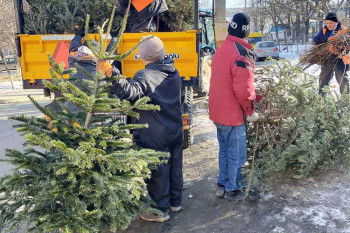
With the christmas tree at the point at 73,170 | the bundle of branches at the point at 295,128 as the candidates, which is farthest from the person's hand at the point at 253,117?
the christmas tree at the point at 73,170

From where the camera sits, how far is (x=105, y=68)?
257 centimetres

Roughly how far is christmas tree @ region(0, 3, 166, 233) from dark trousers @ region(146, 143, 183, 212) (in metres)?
0.69

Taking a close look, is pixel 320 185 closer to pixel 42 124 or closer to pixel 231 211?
pixel 231 211

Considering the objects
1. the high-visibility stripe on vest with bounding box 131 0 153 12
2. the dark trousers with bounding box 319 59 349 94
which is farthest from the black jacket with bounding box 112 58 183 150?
the dark trousers with bounding box 319 59 349 94

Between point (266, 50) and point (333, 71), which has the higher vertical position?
point (266, 50)

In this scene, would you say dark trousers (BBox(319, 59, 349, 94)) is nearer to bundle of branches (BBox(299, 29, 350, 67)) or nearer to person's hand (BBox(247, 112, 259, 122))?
bundle of branches (BBox(299, 29, 350, 67))

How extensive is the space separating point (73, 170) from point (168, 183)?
1265mm

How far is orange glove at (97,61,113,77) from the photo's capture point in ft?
8.30

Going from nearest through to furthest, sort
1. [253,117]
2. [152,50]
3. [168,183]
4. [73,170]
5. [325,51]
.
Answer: [73,170]
[152,50]
[168,183]
[253,117]
[325,51]

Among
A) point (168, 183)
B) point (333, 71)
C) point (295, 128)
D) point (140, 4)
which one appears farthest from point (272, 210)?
point (140, 4)

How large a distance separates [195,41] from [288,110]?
5.96 feet

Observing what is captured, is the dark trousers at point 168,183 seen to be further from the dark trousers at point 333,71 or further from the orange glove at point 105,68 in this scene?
the dark trousers at point 333,71

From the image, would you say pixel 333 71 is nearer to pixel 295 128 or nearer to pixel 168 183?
pixel 295 128

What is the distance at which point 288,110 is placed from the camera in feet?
12.4
